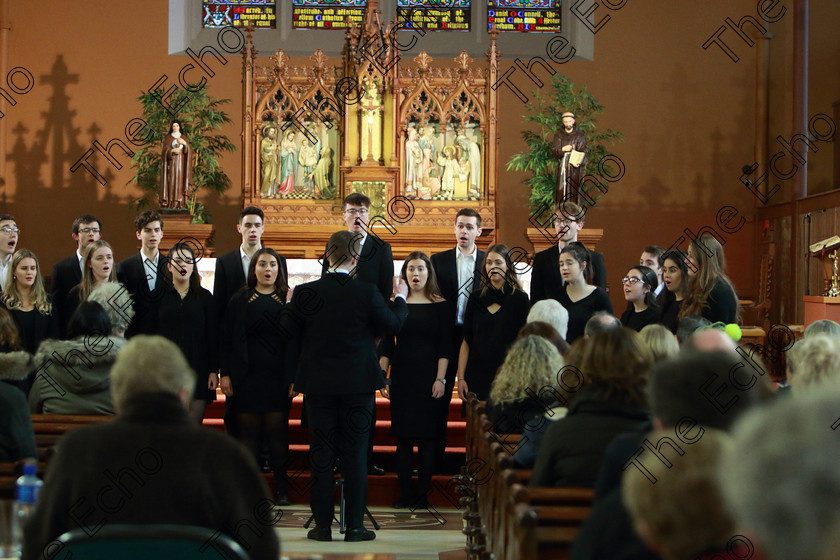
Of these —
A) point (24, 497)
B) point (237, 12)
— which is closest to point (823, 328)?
point (24, 497)

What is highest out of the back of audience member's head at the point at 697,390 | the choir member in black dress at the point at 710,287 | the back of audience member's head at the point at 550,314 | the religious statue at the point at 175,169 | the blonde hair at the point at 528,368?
the religious statue at the point at 175,169

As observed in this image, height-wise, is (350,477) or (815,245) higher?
(815,245)

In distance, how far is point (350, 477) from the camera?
4.47m

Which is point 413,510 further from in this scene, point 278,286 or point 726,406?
point 726,406

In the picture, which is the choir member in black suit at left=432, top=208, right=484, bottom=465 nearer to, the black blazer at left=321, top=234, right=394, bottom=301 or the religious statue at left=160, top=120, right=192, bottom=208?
the black blazer at left=321, top=234, right=394, bottom=301

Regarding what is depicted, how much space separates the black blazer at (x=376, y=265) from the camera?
5125 millimetres

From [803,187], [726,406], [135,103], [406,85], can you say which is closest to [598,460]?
[726,406]

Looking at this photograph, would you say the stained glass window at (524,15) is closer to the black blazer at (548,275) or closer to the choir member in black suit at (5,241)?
the black blazer at (548,275)

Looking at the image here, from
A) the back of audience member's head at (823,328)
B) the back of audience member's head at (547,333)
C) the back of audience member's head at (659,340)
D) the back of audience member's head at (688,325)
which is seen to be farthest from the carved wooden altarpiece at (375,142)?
the back of audience member's head at (659,340)

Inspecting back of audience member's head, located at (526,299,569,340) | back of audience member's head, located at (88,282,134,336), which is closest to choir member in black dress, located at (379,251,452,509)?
back of audience member's head, located at (526,299,569,340)

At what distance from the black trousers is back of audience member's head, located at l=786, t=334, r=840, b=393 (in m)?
2.06

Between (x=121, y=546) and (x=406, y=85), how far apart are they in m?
7.00

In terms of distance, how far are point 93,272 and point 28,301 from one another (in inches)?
15.0

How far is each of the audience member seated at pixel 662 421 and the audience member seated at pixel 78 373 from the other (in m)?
2.44
